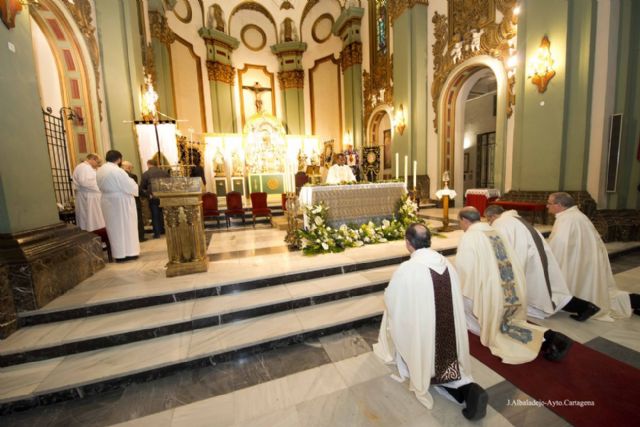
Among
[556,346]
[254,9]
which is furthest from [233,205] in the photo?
[254,9]

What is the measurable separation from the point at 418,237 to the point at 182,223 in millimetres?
3320

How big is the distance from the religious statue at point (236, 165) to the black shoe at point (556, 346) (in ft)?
41.3

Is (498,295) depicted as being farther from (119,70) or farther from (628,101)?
(119,70)

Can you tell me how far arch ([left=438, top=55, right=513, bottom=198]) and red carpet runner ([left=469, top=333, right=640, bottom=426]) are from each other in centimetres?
650

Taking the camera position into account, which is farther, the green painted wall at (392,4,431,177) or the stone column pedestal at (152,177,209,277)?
the green painted wall at (392,4,431,177)

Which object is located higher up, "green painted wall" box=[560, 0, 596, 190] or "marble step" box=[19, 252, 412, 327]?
"green painted wall" box=[560, 0, 596, 190]

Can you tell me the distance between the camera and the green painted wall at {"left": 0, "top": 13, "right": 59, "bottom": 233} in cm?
290

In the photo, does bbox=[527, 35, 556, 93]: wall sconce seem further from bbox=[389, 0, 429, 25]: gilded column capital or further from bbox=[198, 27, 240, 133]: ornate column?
bbox=[198, 27, 240, 133]: ornate column

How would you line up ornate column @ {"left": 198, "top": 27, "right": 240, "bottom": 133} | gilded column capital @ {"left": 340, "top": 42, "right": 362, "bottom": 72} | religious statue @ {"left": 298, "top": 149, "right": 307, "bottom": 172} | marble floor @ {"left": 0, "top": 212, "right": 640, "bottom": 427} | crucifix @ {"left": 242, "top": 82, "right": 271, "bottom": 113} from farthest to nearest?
crucifix @ {"left": 242, "top": 82, "right": 271, "bottom": 113} < religious statue @ {"left": 298, "top": 149, "right": 307, "bottom": 172} < gilded column capital @ {"left": 340, "top": 42, "right": 362, "bottom": 72} < ornate column @ {"left": 198, "top": 27, "right": 240, "bottom": 133} < marble floor @ {"left": 0, "top": 212, "right": 640, "bottom": 427}

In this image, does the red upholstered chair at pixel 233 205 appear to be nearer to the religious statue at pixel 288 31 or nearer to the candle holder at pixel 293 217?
the candle holder at pixel 293 217

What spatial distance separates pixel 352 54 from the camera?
1391 centimetres

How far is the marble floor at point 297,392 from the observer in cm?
198

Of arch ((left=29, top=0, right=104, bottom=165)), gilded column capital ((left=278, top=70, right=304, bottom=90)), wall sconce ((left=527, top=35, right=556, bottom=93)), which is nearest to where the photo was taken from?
arch ((left=29, top=0, right=104, bottom=165))

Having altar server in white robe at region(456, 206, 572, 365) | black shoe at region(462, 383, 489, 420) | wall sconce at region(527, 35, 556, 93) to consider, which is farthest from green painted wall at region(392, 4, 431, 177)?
black shoe at region(462, 383, 489, 420)
